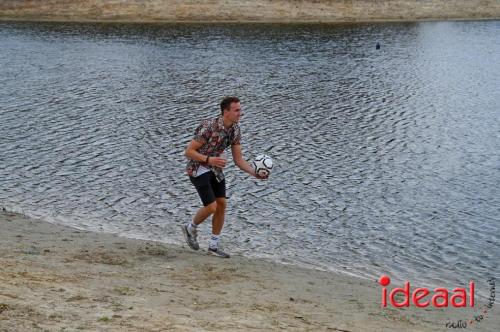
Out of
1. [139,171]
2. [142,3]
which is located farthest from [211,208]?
[142,3]

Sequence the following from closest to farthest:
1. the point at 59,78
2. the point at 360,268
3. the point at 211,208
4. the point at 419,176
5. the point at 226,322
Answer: the point at 226,322 < the point at 211,208 < the point at 360,268 < the point at 419,176 < the point at 59,78

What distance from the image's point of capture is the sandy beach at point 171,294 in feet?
29.3

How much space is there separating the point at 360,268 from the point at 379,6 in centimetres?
7347

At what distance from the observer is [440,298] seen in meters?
12.2

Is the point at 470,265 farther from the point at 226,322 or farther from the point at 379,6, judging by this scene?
the point at 379,6

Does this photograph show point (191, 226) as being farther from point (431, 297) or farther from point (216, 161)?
point (431, 297)

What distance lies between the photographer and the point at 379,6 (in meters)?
84.1

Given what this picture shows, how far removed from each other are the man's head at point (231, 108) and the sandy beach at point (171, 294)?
261 centimetres

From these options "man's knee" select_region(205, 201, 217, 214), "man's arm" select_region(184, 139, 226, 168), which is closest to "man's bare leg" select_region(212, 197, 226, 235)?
"man's knee" select_region(205, 201, 217, 214)

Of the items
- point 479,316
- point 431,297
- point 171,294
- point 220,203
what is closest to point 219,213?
point 220,203

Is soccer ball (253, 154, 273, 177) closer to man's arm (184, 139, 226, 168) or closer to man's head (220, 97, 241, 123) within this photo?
man's arm (184, 139, 226, 168)

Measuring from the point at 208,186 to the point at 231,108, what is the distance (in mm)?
1450

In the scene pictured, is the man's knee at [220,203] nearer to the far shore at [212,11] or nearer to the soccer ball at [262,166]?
the soccer ball at [262,166]

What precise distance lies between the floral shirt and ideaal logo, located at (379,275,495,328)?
3614mm
